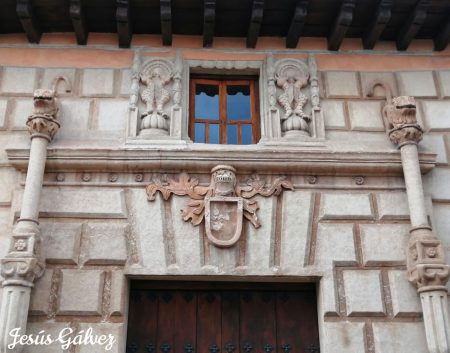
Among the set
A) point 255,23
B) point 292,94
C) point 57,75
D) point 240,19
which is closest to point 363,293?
point 292,94

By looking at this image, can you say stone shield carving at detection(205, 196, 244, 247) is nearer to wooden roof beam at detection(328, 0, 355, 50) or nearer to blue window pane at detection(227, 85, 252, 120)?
blue window pane at detection(227, 85, 252, 120)

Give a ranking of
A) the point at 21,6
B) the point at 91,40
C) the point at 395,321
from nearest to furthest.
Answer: the point at 395,321
the point at 21,6
the point at 91,40

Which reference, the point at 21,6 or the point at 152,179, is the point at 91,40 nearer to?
the point at 21,6

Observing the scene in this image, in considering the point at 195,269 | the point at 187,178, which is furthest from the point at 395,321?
the point at 187,178

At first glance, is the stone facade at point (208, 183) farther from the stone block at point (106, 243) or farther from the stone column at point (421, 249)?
the stone column at point (421, 249)

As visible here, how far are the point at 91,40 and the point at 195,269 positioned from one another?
285 centimetres

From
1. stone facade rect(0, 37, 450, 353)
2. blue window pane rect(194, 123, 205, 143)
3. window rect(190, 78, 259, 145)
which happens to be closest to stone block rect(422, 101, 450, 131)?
stone facade rect(0, 37, 450, 353)

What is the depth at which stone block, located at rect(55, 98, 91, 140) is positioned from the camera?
5.87m

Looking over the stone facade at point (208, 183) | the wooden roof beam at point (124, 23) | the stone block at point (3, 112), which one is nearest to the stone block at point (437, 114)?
the stone facade at point (208, 183)

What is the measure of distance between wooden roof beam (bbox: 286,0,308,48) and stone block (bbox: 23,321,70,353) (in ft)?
12.2

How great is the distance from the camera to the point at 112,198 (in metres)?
5.55

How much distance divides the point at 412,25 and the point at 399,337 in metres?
3.27

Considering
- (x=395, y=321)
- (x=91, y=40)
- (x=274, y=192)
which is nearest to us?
(x=395, y=321)

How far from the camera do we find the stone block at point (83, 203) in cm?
549
